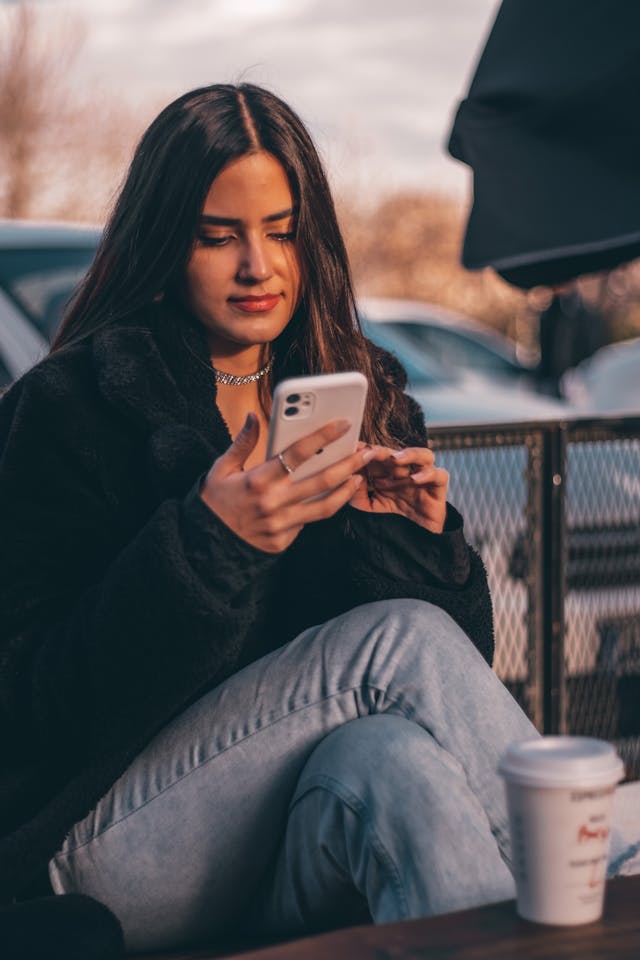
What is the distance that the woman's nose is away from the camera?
2518 mm

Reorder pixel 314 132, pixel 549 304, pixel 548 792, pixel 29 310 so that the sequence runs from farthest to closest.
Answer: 1. pixel 549 304
2. pixel 29 310
3. pixel 314 132
4. pixel 548 792

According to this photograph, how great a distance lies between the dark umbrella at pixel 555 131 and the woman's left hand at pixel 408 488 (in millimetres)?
1330

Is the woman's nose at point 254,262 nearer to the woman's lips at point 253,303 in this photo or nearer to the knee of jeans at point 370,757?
the woman's lips at point 253,303

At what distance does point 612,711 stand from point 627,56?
64.6 inches

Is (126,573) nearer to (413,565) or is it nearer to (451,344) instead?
(413,565)

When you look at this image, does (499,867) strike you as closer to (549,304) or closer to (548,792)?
(548,792)

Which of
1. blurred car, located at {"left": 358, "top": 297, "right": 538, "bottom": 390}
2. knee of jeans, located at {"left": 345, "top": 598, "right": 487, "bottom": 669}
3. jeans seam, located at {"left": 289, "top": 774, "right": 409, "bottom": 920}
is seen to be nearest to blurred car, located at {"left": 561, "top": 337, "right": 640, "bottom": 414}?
knee of jeans, located at {"left": 345, "top": 598, "right": 487, "bottom": 669}

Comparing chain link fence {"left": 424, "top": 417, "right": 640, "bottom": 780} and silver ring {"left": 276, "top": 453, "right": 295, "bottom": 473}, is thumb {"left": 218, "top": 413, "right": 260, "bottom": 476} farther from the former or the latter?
chain link fence {"left": 424, "top": 417, "right": 640, "bottom": 780}

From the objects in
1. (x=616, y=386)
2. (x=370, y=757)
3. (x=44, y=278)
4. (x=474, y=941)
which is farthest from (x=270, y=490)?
(x=616, y=386)

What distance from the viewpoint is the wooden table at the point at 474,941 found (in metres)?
1.48

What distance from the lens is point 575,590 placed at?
12.7 ft

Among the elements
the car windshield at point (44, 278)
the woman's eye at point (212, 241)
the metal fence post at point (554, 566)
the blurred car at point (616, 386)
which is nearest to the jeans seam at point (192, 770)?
the woman's eye at point (212, 241)

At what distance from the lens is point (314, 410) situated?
194cm

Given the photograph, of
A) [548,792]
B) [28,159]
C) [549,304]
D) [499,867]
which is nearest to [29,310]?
[499,867]
